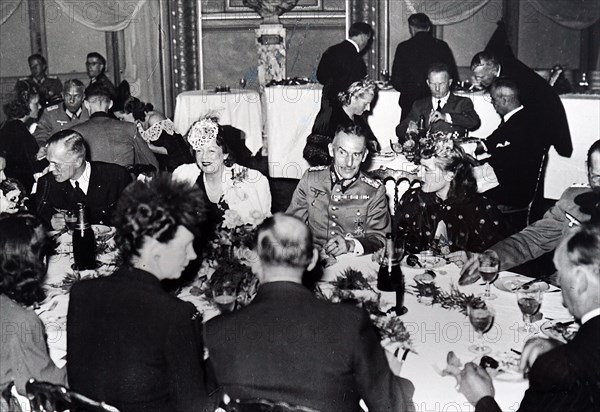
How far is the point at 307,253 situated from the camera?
1.93 m

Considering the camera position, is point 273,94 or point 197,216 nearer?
point 197,216

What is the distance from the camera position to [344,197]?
11.5 ft

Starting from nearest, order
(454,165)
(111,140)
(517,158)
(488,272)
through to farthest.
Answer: (488,272), (454,165), (111,140), (517,158)

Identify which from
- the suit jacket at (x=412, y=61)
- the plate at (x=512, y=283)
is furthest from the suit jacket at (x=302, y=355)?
the suit jacket at (x=412, y=61)

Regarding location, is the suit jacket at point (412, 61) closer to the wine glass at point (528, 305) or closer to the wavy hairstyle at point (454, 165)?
the wavy hairstyle at point (454, 165)

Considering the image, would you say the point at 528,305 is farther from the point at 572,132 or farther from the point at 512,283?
the point at 572,132

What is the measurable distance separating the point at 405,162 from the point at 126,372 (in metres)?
3.25

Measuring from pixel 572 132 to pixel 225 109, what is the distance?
11.6ft

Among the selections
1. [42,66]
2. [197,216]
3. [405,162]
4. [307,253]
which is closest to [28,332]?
[197,216]

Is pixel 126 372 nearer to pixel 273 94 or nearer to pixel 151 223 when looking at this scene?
pixel 151 223

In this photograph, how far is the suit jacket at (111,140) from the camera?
182 inches

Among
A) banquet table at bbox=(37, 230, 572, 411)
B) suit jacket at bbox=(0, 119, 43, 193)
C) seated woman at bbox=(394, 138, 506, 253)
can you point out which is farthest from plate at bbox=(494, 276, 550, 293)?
suit jacket at bbox=(0, 119, 43, 193)

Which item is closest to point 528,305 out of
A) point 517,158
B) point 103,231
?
point 103,231

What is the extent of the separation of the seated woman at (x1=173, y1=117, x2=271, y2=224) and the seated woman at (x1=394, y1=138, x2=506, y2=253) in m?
0.80
